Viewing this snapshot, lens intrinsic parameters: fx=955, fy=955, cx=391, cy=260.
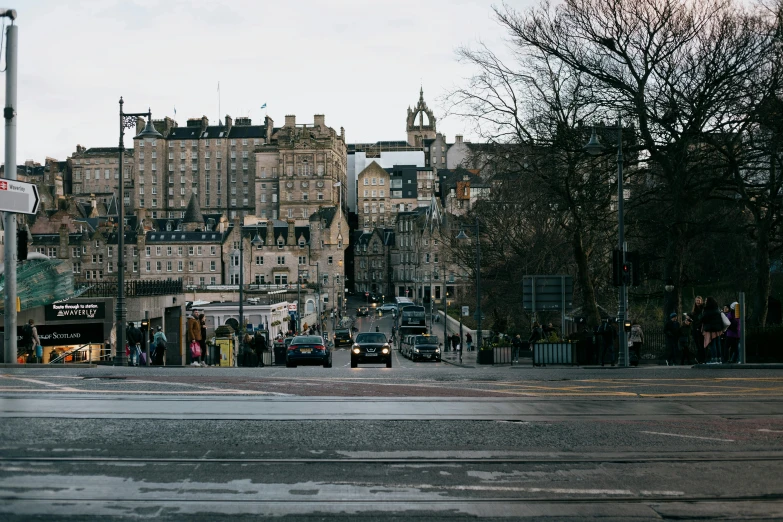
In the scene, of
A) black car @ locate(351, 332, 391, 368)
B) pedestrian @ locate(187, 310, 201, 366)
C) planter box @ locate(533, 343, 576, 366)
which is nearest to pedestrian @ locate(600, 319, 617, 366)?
planter box @ locate(533, 343, 576, 366)

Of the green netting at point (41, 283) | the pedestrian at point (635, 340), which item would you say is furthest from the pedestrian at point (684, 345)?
the green netting at point (41, 283)

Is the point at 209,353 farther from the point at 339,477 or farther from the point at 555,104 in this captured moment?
the point at 339,477

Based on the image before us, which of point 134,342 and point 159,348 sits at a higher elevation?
point 134,342

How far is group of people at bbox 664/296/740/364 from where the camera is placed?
24.8 m

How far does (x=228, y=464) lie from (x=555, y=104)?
29.9m

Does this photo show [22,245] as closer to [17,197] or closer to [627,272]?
[17,197]

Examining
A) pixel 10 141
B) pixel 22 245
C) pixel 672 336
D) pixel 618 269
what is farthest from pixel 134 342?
pixel 672 336

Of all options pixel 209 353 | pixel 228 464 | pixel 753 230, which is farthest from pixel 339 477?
pixel 209 353

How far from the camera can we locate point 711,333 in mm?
25625

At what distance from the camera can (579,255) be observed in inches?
1603

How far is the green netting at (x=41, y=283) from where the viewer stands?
4119cm

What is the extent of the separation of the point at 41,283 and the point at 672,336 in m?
27.2

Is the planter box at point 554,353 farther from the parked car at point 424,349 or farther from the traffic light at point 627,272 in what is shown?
the parked car at point 424,349

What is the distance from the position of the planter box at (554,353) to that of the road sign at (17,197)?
17.3 m
